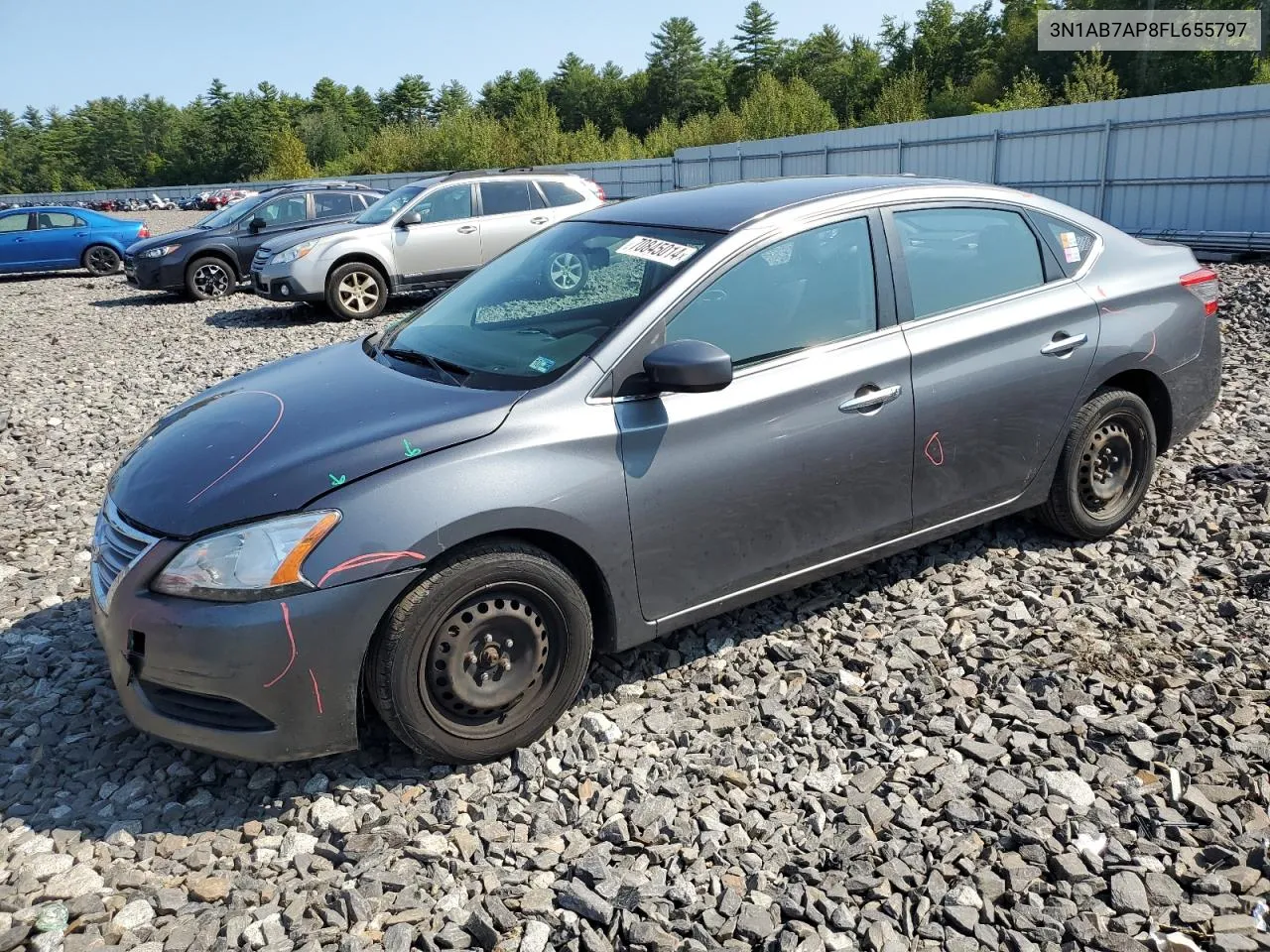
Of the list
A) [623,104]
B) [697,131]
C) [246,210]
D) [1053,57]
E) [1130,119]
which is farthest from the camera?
[623,104]

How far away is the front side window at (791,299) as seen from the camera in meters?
3.69

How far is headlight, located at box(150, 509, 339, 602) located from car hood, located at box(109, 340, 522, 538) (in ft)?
0.20

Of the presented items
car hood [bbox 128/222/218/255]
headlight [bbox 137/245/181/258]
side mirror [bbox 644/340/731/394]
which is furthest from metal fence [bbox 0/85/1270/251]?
side mirror [bbox 644/340/731/394]

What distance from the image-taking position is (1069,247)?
4688 mm

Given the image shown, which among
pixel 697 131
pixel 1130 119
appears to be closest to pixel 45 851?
pixel 1130 119

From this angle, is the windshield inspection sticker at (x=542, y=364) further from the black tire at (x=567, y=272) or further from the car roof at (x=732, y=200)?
the car roof at (x=732, y=200)

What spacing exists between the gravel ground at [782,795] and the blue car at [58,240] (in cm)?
1946

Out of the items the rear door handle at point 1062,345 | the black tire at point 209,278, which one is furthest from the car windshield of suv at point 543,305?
the black tire at point 209,278

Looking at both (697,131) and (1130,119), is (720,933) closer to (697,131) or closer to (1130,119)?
(1130,119)

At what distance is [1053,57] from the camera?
59.7 metres

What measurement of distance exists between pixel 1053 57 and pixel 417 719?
6701 centimetres

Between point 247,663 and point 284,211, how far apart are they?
15.6m

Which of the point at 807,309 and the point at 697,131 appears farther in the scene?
the point at 697,131

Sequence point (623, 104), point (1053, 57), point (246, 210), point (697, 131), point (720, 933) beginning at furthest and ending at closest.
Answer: point (623, 104) < point (1053, 57) < point (697, 131) < point (246, 210) < point (720, 933)
